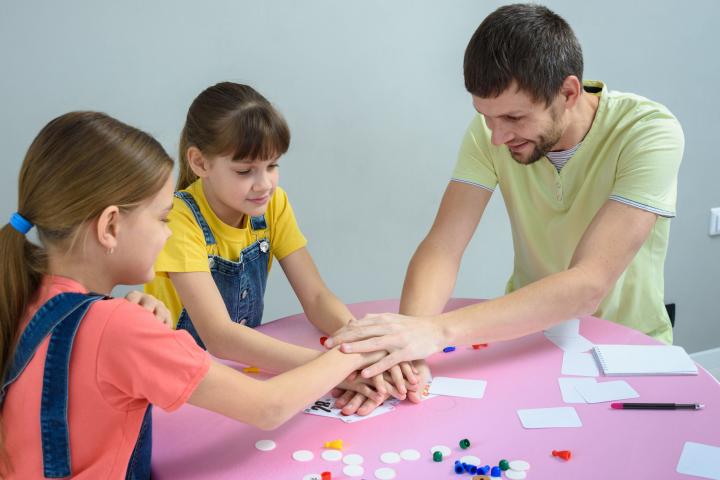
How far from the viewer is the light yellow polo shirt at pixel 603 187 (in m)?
1.67

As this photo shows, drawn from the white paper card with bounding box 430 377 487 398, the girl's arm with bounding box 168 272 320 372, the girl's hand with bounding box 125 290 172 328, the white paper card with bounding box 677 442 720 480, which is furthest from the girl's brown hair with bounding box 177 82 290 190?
the white paper card with bounding box 677 442 720 480

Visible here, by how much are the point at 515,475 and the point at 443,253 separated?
82 centimetres

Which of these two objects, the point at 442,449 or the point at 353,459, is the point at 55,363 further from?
the point at 442,449

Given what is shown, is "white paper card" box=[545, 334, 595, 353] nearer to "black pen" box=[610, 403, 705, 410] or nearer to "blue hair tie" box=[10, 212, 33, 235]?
"black pen" box=[610, 403, 705, 410]

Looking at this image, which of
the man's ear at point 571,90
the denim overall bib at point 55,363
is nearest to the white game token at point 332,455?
the denim overall bib at point 55,363

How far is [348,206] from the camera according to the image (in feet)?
8.37

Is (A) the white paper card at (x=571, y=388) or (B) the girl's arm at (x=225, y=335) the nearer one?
(A) the white paper card at (x=571, y=388)

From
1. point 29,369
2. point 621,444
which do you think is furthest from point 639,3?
point 29,369

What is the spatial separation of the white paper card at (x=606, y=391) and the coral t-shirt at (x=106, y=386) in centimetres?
68

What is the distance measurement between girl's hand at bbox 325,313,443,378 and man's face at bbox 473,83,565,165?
489mm

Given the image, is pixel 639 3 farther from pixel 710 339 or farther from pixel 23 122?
pixel 23 122

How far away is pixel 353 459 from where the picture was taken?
46.8 inches

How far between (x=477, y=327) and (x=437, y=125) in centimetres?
121

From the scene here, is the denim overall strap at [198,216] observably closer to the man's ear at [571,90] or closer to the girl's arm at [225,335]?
the girl's arm at [225,335]
